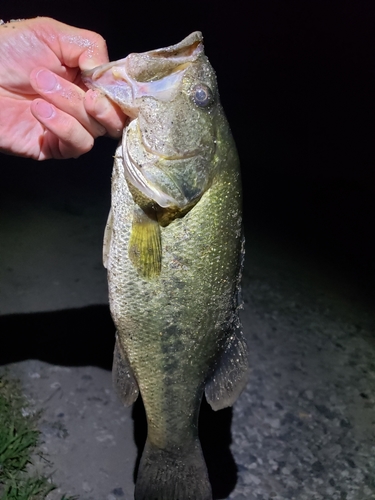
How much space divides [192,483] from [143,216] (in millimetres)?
1134

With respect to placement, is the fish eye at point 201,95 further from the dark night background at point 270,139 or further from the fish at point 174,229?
the dark night background at point 270,139

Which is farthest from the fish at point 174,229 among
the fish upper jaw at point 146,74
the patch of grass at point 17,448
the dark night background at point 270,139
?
the dark night background at point 270,139

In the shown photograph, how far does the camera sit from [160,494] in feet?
6.78

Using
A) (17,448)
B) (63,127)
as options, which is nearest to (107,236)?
(63,127)

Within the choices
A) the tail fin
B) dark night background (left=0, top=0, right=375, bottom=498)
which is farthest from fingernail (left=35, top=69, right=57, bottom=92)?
dark night background (left=0, top=0, right=375, bottom=498)

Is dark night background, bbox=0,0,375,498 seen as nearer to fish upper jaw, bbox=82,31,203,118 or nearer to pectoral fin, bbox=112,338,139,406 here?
pectoral fin, bbox=112,338,139,406

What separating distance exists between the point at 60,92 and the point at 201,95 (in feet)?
1.59

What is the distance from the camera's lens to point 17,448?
2783mm

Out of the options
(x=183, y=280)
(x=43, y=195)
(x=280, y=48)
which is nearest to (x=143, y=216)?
(x=183, y=280)

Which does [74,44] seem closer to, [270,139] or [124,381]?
[124,381]

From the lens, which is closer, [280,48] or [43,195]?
[43,195]

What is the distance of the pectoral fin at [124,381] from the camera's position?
6.53ft

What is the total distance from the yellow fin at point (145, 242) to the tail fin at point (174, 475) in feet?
2.69

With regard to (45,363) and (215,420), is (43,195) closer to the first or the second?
(45,363)
